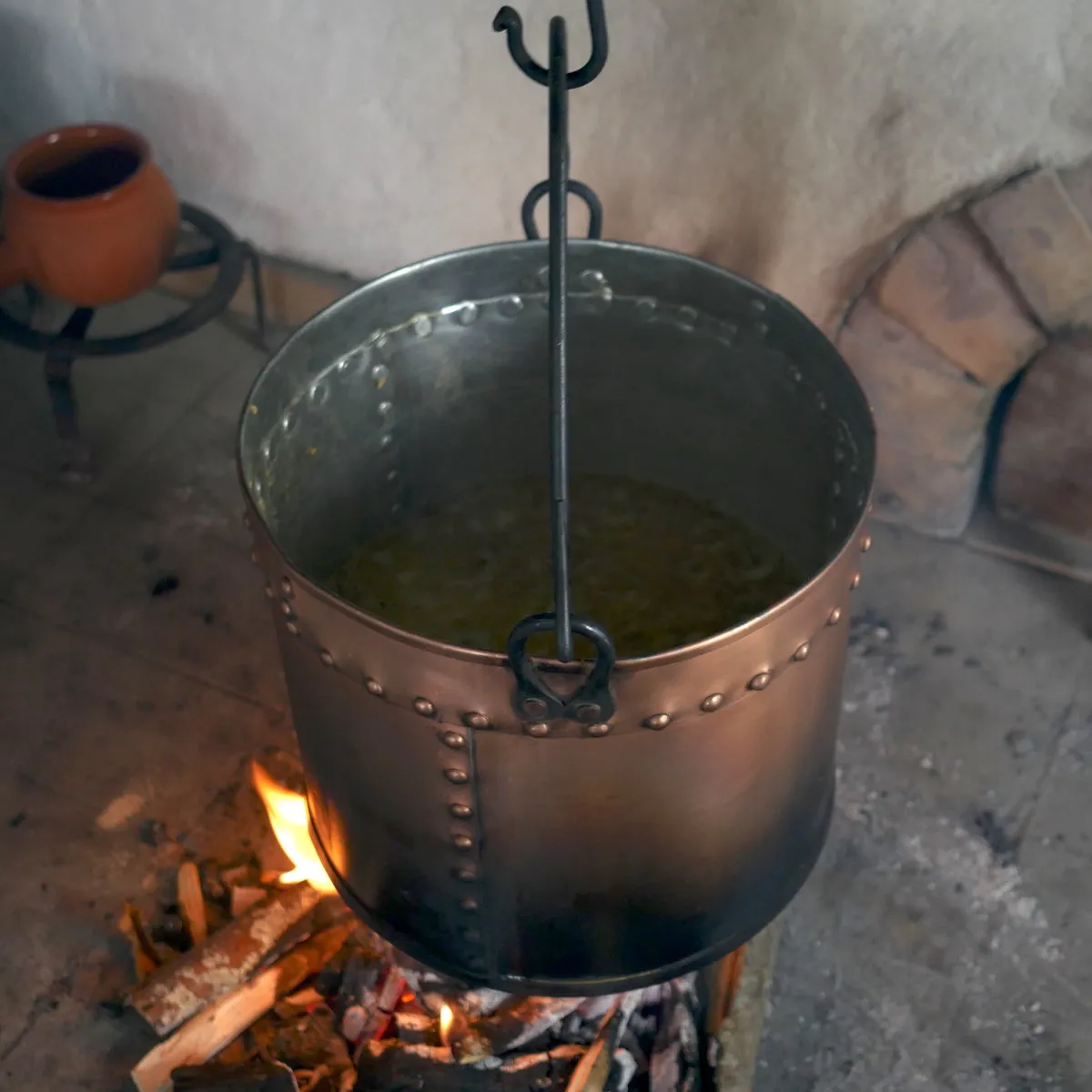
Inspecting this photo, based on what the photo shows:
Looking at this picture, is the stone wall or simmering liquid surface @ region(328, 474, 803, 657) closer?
simmering liquid surface @ region(328, 474, 803, 657)

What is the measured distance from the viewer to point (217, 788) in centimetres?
124

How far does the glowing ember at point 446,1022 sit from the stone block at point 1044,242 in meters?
0.89

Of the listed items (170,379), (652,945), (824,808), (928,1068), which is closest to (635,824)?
(652,945)

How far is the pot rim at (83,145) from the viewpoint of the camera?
1365 millimetres

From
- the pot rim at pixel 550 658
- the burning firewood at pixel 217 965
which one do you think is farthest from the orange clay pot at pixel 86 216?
the burning firewood at pixel 217 965

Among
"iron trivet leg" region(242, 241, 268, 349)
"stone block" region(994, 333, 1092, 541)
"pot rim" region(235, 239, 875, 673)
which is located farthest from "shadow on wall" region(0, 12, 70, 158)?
"stone block" region(994, 333, 1092, 541)

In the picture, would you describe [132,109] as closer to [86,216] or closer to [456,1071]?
[86,216]

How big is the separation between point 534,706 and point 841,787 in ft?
2.27

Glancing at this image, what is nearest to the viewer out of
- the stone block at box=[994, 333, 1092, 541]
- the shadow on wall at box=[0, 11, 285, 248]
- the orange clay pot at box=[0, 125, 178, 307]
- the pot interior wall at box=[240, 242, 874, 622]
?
the pot interior wall at box=[240, 242, 874, 622]

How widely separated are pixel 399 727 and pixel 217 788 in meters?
0.60

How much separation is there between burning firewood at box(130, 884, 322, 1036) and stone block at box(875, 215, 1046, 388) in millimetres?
866

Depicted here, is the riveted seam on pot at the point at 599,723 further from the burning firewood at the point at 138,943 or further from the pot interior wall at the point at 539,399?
the burning firewood at the point at 138,943

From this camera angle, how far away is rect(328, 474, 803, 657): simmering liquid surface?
1065mm

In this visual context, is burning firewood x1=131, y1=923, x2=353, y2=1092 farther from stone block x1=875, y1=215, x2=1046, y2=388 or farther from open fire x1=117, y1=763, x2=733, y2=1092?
stone block x1=875, y1=215, x2=1046, y2=388
